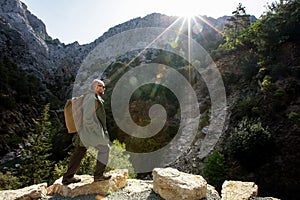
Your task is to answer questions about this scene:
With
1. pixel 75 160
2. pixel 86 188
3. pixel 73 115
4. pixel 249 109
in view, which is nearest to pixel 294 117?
pixel 249 109

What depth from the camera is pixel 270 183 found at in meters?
9.98

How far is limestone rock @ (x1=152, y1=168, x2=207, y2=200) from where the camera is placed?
4.21 meters

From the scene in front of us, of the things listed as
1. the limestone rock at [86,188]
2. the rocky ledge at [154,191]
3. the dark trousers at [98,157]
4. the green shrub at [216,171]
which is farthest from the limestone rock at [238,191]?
the green shrub at [216,171]

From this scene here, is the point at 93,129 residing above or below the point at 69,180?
above

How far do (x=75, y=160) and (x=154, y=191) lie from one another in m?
1.80

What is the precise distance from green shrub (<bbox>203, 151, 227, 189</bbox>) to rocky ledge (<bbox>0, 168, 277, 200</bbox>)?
6.09 meters

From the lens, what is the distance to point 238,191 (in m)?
4.68

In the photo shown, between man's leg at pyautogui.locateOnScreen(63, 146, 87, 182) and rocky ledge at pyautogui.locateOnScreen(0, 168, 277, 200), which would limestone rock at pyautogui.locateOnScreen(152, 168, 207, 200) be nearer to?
rocky ledge at pyautogui.locateOnScreen(0, 168, 277, 200)

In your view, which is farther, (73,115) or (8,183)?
(8,183)

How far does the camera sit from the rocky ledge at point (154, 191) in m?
4.32

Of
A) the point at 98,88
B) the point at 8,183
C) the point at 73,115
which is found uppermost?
the point at 98,88

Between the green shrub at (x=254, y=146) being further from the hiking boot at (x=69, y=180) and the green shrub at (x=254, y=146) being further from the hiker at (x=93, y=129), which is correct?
the hiking boot at (x=69, y=180)

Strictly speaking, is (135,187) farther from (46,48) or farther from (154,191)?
(46,48)

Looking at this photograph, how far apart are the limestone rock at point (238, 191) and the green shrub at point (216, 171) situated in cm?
602
